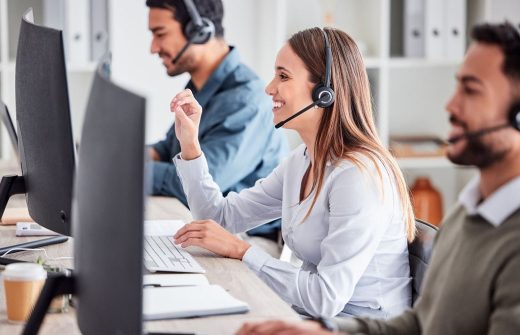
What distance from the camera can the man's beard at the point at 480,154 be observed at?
49.9 inches

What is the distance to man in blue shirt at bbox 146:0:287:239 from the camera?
2.87 metres

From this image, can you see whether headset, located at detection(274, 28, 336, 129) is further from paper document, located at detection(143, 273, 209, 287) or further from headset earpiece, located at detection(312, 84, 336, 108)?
paper document, located at detection(143, 273, 209, 287)

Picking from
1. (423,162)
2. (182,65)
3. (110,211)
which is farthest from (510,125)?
(423,162)

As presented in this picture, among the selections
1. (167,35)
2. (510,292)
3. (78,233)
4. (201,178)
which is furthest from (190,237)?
(167,35)

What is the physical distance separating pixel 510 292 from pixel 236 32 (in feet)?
9.41

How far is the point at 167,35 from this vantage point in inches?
123

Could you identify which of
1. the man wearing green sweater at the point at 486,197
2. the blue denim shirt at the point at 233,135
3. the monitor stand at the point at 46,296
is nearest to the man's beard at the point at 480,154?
the man wearing green sweater at the point at 486,197

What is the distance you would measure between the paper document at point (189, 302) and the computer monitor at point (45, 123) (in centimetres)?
28

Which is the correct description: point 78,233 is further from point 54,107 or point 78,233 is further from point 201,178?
point 201,178

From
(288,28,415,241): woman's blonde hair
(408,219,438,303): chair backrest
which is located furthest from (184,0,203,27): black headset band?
(408,219,438,303): chair backrest

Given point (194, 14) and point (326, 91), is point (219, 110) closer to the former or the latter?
point (194, 14)

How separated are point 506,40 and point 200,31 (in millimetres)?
1840

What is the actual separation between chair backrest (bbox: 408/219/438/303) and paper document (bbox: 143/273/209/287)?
450 mm

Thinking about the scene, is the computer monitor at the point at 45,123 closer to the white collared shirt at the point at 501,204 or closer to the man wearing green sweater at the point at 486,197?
the man wearing green sweater at the point at 486,197
